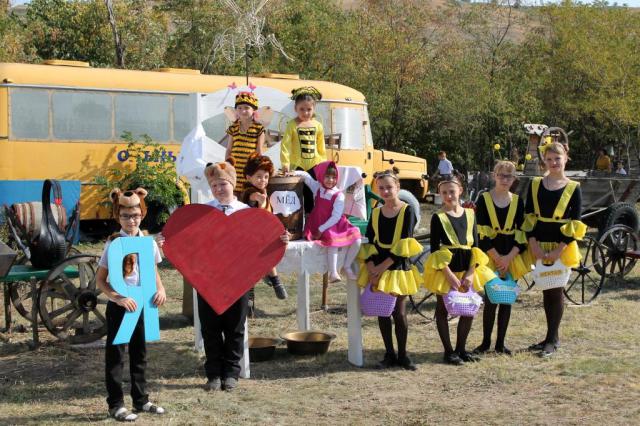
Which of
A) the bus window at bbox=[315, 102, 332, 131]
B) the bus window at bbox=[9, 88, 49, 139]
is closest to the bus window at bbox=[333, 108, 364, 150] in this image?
the bus window at bbox=[315, 102, 332, 131]

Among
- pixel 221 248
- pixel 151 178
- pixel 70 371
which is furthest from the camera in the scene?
pixel 151 178

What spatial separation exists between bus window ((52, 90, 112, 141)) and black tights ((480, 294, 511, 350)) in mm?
9454

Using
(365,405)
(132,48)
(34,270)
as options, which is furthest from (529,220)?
(132,48)

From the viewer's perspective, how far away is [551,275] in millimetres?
6801

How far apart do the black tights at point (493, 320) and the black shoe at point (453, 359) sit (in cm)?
40

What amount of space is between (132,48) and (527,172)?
15305mm

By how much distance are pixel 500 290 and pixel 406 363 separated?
962mm

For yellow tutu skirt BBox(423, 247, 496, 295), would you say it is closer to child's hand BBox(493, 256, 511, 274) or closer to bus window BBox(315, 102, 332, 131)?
Answer: child's hand BBox(493, 256, 511, 274)

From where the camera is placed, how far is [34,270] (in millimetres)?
7223

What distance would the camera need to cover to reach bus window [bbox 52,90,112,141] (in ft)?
46.7

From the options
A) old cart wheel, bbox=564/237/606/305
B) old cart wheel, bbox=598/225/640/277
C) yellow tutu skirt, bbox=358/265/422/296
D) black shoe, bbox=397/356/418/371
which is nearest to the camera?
yellow tutu skirt, bbox=358/265/422/296

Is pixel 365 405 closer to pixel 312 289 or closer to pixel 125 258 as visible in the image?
pixel 125 258

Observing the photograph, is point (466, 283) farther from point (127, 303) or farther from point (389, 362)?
point (127, 303)

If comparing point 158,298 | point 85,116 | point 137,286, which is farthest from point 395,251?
point 85,116
